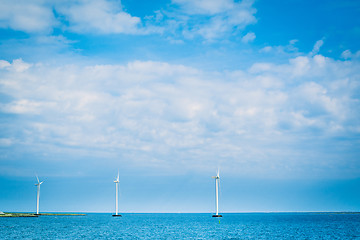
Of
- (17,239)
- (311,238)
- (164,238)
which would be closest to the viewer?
(17,239)

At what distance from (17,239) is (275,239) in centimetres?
6921

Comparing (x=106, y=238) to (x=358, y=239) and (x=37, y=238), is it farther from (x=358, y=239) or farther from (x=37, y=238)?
(x=358, y=239)

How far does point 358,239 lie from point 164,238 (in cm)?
5524

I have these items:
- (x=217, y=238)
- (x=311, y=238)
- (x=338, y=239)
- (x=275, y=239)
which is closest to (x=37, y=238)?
(x=217, y=238)

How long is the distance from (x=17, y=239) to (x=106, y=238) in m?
22.4

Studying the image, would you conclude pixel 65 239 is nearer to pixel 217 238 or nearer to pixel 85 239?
pixel 85 239

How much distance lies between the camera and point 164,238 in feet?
345

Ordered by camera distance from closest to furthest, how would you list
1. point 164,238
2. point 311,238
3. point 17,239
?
point 17,239 → point 164,238 → point 311,238

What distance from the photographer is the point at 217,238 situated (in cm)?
10425

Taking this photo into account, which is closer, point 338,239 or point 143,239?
point 143,239

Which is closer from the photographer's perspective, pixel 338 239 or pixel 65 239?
pixel 65 239

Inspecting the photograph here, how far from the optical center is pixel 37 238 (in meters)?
102

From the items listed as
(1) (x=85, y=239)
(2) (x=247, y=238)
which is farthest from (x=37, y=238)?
(2) (x=247, y=238)

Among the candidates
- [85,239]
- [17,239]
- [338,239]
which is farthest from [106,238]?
[338,239]
